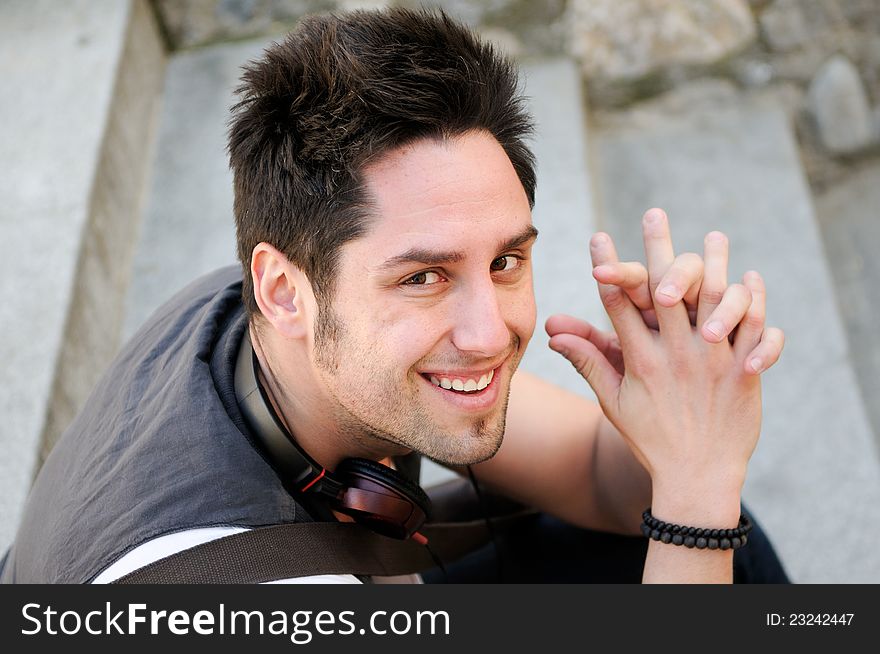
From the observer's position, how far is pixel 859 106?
12.2 ft

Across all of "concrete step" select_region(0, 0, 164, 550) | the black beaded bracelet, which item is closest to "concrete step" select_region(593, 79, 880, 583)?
the black beaded bracelet

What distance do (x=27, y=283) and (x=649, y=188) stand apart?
2.18 meters

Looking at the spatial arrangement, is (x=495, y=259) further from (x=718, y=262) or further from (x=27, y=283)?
(x=27, y=283)

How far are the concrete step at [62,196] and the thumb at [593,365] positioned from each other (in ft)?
4.41

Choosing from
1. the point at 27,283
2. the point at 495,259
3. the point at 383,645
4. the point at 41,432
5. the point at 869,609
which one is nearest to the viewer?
the point at 383,645

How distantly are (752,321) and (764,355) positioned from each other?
0.07m

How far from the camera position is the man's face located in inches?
59.5

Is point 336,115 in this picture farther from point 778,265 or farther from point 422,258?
point 778,265

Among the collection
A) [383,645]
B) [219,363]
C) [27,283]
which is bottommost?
[383,645]

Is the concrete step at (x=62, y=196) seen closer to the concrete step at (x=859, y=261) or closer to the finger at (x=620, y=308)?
the finger at (x=620, y=308)

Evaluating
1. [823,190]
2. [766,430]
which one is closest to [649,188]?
[823,190]

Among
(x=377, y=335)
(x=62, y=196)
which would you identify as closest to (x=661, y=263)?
(x=377, y=335)

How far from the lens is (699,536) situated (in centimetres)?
162

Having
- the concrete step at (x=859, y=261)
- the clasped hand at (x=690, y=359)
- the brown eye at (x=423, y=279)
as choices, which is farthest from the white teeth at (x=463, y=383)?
the concrete step at (x=859, y=261)
